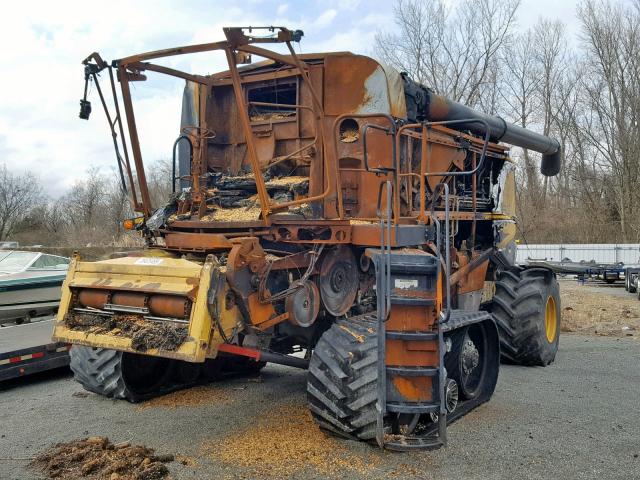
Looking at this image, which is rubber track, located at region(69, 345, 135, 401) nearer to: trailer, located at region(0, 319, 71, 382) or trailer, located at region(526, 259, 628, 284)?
trailer, located at region(0, 319, 71, 382)

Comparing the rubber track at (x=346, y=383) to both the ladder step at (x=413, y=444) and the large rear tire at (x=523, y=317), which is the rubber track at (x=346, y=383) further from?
the large rear tire at (x=523, y=317)

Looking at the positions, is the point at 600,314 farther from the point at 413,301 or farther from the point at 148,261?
the point at 148,261

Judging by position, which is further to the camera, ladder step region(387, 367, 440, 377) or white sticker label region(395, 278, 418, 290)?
white sticker label region(395, 278, 418, 290)

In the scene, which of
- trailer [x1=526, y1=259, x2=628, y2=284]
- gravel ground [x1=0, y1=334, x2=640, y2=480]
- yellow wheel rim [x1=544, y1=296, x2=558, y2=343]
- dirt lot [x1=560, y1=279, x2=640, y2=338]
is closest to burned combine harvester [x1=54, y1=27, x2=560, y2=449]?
gravel ground [x1=0, y1=334, x2=640, y2=480]

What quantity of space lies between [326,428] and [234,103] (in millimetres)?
3651

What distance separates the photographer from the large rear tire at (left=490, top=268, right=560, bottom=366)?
8055 mm

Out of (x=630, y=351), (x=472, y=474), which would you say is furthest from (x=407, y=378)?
(x=630, y=351)

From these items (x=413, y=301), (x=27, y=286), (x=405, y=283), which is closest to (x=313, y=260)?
(x=405, y=283)

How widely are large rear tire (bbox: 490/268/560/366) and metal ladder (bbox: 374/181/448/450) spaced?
12.6 ft

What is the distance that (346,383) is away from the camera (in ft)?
15.5

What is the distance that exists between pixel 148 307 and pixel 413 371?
212 centimetres

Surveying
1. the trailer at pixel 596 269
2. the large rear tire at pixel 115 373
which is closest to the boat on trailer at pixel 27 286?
the large rear tire at pixel 115 373

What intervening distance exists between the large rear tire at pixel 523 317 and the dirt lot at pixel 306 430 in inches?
10.8

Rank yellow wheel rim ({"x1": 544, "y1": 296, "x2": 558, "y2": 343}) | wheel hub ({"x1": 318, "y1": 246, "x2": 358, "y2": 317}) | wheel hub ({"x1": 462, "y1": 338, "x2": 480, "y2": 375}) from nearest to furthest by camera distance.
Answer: wheel hub ({"x1": 318, "y1": 246, "x2": 358, "y2": 317})
wheel hub ({"x1": 462, "y1": 338, "x2": 480, "y2": 375})
yellow wheel rim ({"x1": 544, "y1": 296, "x2": 558, "y2": 343})
